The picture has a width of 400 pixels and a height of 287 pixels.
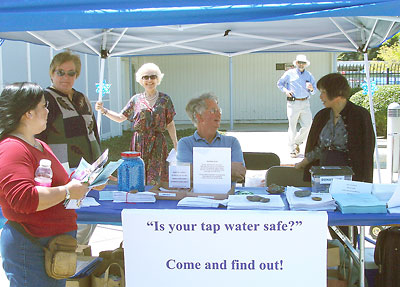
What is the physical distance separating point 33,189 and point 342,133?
105 inches

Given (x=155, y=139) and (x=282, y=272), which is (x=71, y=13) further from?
→ (x=155, y=139)

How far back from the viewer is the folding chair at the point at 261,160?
4.89m

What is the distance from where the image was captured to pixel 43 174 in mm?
2088

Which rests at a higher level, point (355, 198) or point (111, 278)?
point (355, 198)

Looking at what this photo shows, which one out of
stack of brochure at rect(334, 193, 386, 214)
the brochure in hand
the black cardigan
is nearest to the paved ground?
the black cardigan

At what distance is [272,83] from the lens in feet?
53.3

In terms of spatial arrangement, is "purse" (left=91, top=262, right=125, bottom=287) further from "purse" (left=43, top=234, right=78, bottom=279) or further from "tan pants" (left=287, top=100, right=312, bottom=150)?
"tan pants" (left=287, top=100, right=312, bottom=150)

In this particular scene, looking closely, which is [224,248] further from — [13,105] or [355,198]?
[13,105]

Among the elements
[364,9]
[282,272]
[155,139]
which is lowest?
[282,272]

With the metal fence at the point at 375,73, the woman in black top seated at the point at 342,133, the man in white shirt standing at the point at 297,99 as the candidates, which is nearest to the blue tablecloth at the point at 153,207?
the woman in black top seated at the point at 342,133

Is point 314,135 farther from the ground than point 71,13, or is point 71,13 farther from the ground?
point 71,13

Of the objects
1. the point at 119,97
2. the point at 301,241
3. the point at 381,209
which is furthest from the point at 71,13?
the point at 119,97

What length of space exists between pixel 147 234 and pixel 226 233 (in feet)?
1.08

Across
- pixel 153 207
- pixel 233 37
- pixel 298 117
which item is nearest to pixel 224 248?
pixel 153 207
